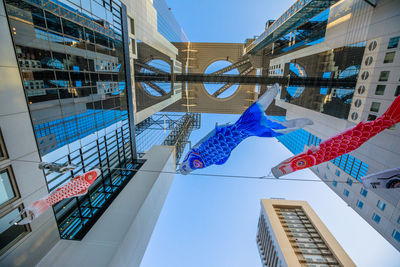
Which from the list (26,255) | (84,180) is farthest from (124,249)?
(84,180)

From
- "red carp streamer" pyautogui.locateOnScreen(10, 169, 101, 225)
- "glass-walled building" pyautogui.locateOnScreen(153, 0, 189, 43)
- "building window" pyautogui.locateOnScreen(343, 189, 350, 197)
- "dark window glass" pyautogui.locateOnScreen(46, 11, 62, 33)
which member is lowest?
"building window" pyautogui.locateOnScreen(343, 189, 350, 197)

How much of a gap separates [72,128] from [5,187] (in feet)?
15.7

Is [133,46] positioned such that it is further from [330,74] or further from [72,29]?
[330,74]

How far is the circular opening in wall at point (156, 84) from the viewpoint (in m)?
24.5

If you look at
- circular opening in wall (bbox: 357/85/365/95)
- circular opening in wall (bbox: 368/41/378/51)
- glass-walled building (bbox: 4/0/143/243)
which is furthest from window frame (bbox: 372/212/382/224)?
glass-walled building (bbox: 4/0/143/243)

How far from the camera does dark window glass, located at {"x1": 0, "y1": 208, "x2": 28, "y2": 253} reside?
7.63 m

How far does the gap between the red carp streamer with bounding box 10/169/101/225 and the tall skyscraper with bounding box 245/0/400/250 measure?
12.9 m

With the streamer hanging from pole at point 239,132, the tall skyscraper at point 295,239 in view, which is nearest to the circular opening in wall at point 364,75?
the streamer hanging from pole at point 239,132

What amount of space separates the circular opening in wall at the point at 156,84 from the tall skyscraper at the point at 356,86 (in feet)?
70.0

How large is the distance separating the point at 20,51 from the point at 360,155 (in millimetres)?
25330

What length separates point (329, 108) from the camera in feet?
64.3

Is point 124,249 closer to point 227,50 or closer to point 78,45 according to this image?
point 78,45

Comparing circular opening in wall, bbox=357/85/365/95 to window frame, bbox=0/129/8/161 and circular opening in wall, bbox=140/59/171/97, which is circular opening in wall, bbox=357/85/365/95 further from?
window frame, bbox=0/129/8/161

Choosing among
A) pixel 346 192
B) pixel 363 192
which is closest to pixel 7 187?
pixel 363 192
